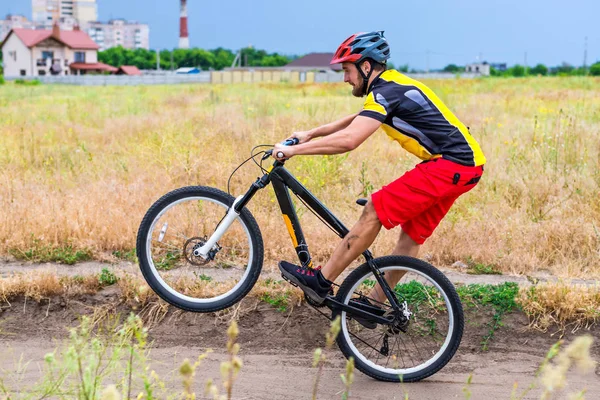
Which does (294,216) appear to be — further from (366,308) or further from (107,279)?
(107,279)

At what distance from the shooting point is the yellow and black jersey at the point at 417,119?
424cm

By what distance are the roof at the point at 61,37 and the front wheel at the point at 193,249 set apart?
8185 centimetres

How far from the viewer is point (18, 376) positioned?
4.68 m

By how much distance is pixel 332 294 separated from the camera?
4887mm

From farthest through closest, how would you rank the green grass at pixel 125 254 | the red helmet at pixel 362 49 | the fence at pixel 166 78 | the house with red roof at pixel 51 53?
the house with red roof at pixel 51 53 < the fence at pixel 166 78 < the green grass at pixel 125 254 < the red helmet at pixel 362 49

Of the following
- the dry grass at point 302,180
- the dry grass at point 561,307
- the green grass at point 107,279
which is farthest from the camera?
the dry grass at point 302,180

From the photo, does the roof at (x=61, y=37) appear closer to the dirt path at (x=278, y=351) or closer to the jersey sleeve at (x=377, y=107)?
the dirt path at (x=278, y=351)

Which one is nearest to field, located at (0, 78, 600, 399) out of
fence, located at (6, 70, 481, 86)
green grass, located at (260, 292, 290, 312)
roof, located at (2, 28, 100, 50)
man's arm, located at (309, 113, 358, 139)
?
green grass, located at (260, 292, 290, 312)

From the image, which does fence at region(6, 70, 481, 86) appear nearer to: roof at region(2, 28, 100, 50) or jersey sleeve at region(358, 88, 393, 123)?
roof at region(2, 28, 100, 50)

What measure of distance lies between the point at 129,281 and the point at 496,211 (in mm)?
3908

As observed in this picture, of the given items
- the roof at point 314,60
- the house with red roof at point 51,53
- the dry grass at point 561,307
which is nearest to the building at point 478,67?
the roof at point 314,60

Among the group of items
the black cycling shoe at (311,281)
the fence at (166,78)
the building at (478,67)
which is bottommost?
the black cycling shoe at (311,281)

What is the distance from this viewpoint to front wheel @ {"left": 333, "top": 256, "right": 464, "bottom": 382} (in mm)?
4598

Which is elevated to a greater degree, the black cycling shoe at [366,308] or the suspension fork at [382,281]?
the suspension fork at [382,281]
